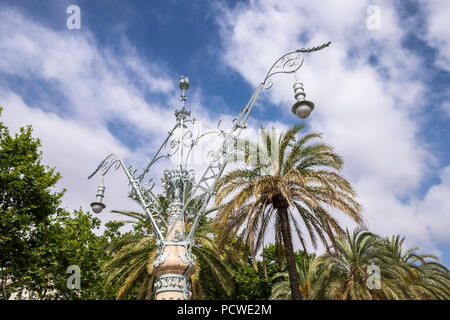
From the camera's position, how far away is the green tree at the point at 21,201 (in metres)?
13.8

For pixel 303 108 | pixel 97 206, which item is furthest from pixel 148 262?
pixel 303 108

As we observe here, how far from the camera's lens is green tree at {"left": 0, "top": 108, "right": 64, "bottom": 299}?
13.8 meters

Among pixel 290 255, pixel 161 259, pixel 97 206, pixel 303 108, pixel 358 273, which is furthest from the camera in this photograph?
pixel 358 273

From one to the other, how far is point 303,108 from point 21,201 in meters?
14.6

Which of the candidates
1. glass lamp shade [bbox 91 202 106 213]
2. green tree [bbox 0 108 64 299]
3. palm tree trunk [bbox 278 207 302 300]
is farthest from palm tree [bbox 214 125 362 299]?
green tree [bbox 0 108 64 299]

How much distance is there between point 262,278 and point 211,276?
9.34 meters

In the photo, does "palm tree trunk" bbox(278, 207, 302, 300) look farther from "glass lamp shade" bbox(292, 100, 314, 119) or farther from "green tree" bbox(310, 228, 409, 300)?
"glass lamp shade" bbox(292, 100, 314, 119)

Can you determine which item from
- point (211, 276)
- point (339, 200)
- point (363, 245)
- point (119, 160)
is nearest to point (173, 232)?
point (119, 160)

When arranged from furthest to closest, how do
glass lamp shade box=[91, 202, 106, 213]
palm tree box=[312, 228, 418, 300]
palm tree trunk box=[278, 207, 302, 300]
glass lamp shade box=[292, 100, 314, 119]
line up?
palm tree box=[312, 228, 418, 300]
palm tree trunk box=[278, 207, 302, 300]
glass lamp shade box=[91, 202, 106, 213]
glass lamp shade box=[292, 100, 314, 119]

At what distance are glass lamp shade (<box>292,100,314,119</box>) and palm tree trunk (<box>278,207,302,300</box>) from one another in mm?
6599

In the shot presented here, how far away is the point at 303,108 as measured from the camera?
5.13 m

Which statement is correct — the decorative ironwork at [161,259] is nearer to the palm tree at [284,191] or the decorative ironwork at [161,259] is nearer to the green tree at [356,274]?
the palm tree at [284,191]

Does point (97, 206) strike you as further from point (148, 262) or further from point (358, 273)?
point (358, 273)

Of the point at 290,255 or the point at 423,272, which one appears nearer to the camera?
the point at 290,255
